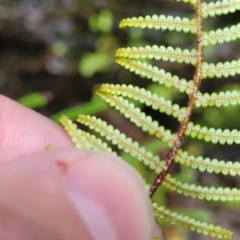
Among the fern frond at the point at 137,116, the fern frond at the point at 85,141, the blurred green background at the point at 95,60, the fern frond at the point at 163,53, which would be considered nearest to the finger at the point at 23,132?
the fern frond at the point at 85,141

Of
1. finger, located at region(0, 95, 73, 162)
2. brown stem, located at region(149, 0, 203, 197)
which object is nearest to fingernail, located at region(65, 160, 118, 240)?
brown stem, located at region(149, 0, 203, 197)

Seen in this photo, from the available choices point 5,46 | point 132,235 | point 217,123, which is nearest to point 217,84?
point 217,123

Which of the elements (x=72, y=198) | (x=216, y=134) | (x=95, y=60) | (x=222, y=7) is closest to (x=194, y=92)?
(x=216, y=134)

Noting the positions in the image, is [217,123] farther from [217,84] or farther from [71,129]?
[71,129]

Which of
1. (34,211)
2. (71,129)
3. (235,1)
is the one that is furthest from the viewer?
(71,129)

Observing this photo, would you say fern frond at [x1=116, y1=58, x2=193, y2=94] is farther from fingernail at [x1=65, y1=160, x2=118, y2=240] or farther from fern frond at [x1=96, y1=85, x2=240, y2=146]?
fingernail at [x1=65, y1=160, x2=118, y2=240]

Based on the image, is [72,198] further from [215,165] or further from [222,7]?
[222,7]
